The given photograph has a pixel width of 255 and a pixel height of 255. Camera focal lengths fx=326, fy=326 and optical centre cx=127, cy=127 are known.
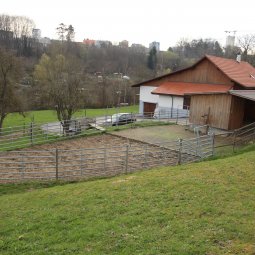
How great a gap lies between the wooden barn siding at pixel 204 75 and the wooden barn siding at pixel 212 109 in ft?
30.9

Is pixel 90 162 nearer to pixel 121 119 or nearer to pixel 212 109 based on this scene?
pixel 212 109

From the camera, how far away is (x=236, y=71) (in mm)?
32281

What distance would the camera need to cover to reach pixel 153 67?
85.9 metres

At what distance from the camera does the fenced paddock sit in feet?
41.2

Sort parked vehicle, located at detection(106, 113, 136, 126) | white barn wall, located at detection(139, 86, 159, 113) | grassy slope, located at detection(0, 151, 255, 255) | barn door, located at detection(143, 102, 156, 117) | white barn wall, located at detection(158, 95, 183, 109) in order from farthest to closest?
barn door, located at detection(143, 102, 156, 117)
white barn wall, located at detection(139, 86, 159, 113)
white barn wall, located at detection(158, 95, 183, 109)
parked vehicle, located at detection(106, 113, 136, 126)
grassy slope, located at detection(0, 151, 255, 255)

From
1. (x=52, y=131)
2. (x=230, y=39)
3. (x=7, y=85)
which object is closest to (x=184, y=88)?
(x=52, y=131)

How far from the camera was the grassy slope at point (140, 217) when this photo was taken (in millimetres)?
6262

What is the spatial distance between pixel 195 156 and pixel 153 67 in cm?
7257

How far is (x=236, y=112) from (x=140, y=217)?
50.2ft

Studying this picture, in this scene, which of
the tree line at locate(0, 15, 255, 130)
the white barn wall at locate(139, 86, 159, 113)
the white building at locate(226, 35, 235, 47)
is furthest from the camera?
the white building at locate(226, 35, 235, 47)

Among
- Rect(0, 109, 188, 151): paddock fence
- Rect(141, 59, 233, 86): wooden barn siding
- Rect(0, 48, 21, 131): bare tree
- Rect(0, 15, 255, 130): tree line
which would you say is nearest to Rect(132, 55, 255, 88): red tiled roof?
Rect(141, 59, 233, 86): wooden barn siding

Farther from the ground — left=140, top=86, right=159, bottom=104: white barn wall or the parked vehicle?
left=140, top=86, right=159, bottom=104: white barn wall

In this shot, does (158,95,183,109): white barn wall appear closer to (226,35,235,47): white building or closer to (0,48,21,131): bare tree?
(0,48,21,131): bare tree

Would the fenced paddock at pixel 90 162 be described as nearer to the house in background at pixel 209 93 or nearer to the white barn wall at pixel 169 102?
the house in background at pixel 209 93
